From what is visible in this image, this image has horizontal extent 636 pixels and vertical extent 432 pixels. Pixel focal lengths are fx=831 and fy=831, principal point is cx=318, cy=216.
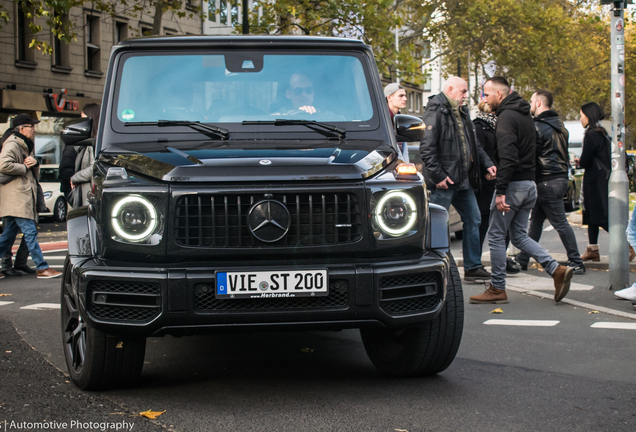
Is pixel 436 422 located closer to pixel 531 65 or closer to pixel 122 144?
pixel 122 144

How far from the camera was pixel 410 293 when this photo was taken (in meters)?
4.24

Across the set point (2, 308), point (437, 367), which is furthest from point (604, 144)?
point (2, 308)

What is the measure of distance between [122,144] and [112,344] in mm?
1169

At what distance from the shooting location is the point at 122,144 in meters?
4.81

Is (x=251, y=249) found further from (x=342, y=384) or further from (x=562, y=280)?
(x=562, y=280)

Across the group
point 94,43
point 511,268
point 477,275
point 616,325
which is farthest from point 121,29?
point 616,325

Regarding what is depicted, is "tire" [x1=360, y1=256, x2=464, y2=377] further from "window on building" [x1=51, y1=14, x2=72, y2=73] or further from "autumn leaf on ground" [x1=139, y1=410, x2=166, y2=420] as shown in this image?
"window on building" [x1=51, y1=14, x2=72, y2=73]

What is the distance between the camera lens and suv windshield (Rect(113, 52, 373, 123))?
5.05 m

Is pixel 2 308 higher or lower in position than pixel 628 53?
lower

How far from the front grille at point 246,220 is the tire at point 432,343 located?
827 millimetres

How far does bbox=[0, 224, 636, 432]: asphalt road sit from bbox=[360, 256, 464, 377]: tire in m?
0.09

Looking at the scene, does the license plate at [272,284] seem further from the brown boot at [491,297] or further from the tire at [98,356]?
the brown boot at [491,297]

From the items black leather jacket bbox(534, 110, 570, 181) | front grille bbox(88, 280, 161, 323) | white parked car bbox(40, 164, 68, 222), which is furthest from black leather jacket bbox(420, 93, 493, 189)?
white parked car bbox(40, 164, 68, 222)

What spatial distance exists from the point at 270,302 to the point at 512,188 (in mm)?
4166
